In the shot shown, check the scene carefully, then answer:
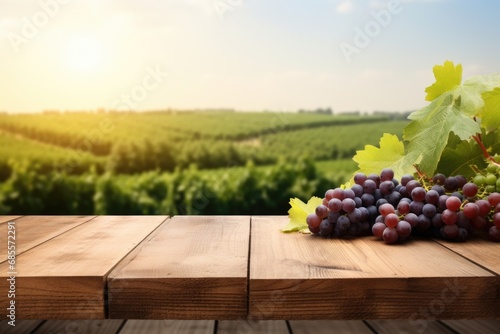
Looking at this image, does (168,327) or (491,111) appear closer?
(491,111)

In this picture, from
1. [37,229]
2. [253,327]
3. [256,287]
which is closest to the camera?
[256,287]

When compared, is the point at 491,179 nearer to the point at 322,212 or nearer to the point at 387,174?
the point at 387,174

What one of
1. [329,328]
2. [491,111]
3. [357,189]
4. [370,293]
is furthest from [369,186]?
[329,328]

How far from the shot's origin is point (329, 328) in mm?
1884

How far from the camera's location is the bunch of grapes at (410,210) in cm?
122

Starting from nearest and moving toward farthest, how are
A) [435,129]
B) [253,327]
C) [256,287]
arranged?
1. [256,287]
2. [435,129]
3. [253,327]

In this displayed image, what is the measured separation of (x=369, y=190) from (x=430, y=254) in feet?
0.97

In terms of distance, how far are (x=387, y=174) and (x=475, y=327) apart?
2.99ft

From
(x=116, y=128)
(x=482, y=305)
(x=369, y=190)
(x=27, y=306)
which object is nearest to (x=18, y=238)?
(x=27, y=306)

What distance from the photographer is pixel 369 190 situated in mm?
1347

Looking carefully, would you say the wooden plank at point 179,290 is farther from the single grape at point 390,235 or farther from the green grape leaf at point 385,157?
the green grape leaf at point 385,157

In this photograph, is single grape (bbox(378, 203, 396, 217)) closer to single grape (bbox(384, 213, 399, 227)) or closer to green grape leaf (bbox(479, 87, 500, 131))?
single grape (bbox(384, 213, 399, 227))

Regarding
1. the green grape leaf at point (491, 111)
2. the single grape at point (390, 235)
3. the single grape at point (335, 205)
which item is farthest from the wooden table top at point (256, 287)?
the green grape leaf at point (491, 111)

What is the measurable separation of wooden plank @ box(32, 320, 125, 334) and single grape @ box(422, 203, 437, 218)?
1113mm
